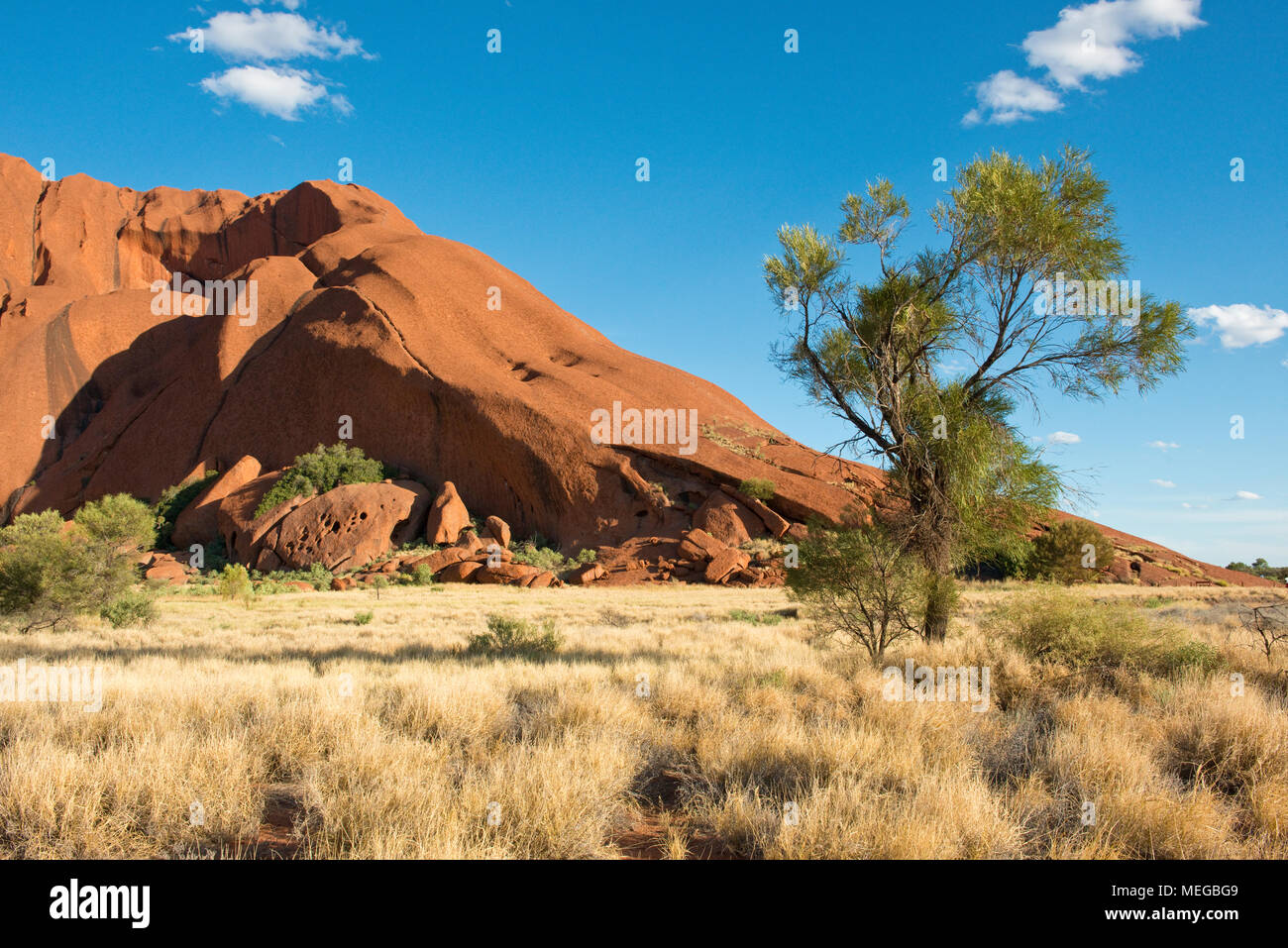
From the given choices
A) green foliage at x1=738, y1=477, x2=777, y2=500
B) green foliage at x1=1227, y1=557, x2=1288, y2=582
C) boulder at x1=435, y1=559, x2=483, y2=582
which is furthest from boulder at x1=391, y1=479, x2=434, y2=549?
green foliage at x1=1227, y1=557, x2=1288, y2=582

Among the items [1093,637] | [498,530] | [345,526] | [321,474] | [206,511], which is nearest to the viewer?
[1093,637]

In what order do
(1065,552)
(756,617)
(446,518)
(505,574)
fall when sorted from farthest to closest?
(446,518), (1065,552), (505,574), (756,617)

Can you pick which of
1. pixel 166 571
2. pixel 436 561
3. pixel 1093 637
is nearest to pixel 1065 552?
pixel 1093 637

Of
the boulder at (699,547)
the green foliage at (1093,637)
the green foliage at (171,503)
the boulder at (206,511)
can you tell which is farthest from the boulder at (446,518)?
the green foliage at (1093,637)

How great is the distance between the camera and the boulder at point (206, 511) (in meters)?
40.0

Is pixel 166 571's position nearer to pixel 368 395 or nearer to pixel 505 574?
pixel 368 395

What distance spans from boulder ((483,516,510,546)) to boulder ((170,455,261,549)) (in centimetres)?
1693

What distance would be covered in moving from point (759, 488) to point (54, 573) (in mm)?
26300

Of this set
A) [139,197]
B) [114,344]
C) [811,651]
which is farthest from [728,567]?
[139,197]

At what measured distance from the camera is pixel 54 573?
1498 centimetres

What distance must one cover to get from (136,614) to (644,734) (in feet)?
49.0

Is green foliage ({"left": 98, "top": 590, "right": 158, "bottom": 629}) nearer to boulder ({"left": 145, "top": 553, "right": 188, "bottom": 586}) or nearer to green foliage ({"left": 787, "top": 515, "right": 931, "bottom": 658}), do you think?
green foliage ({"left": 787, "top": 515, "right": 931, "bottom": 658})

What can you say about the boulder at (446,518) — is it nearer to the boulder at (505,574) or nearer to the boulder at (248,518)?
the boulder at (505,574)

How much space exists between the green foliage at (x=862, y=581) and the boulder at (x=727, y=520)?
20.9 meters
